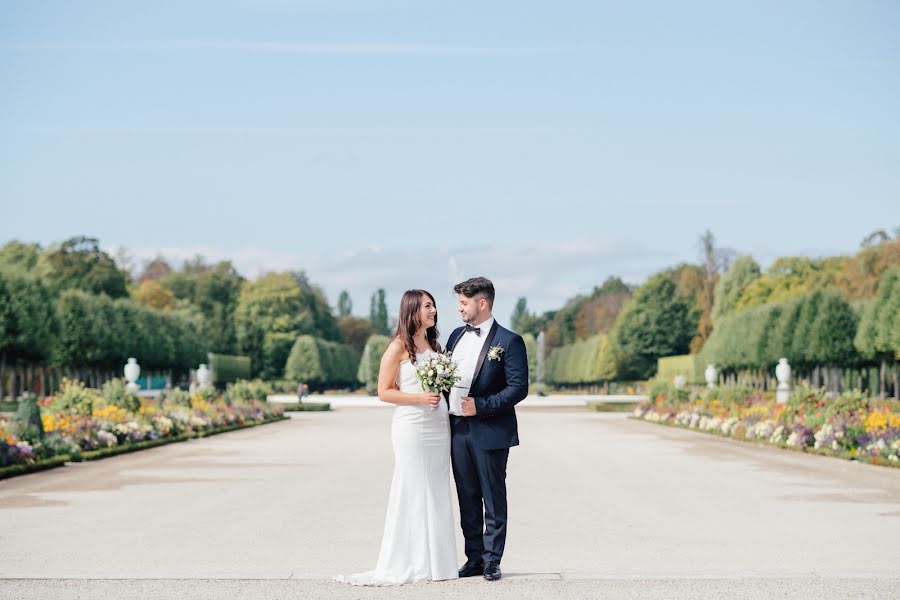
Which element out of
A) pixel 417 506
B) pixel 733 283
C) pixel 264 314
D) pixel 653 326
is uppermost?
pixel 733 283

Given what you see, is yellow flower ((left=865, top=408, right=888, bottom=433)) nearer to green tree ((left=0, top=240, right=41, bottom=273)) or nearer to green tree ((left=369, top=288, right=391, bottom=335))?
green tree ((left=0, top=240, right=41, bottom=273))

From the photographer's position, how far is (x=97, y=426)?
75.0ft

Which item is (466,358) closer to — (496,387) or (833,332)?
(496,387)

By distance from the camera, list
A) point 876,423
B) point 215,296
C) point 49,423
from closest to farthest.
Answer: point 876,423
point 49,423
point 215,296

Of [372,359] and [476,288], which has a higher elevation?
[372,359]

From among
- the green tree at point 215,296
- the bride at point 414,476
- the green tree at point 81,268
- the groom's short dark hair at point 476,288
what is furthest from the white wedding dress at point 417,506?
the green tree at point 215,296

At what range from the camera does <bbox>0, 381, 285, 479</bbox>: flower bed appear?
18.7 metres

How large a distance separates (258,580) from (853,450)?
573 inches

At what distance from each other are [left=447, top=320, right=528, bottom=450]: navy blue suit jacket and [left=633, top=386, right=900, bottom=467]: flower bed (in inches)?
471

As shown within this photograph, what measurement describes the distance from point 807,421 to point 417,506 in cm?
1645

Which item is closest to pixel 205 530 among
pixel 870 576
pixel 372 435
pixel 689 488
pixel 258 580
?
pixel 258 580

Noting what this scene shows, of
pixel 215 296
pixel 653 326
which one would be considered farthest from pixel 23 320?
pixel 215 296

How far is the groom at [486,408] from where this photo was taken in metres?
7.91

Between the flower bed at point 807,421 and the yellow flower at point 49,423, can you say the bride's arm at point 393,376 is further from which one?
the yellow flower at point 49,423
